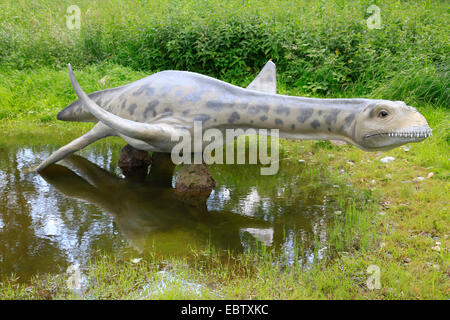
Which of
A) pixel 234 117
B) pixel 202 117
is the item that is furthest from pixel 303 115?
pixel 202 117

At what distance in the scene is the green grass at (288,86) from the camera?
11.1 ft

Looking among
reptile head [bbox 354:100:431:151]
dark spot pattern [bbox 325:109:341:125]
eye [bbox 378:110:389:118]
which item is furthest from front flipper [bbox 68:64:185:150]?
eye [bbox 378:110:389:118]

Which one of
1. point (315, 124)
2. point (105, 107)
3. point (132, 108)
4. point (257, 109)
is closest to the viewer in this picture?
point (315, 124)

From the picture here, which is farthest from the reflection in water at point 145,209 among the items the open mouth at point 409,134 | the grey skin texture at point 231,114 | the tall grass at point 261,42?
the tall grass at point 261,42

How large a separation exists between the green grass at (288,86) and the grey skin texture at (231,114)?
3.04 ft

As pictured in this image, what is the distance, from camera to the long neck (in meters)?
4.01

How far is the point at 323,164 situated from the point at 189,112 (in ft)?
7.37

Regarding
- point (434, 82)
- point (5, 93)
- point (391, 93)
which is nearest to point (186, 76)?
point (391, 93)

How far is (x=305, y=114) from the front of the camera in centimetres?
Result: 418

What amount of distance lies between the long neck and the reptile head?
4.0 inches

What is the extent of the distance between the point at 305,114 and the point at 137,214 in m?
1.82

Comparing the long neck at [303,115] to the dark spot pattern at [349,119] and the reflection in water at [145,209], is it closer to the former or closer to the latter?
the dark spot pattern at [349,119]

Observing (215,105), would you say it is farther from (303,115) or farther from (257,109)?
(303,115)

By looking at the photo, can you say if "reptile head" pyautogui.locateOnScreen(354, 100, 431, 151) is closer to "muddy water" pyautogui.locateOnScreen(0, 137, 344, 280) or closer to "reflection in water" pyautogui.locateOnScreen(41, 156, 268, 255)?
"muddy water" pyautogui.locateOnScreen(0, 137, 344, 280)
